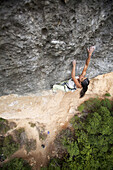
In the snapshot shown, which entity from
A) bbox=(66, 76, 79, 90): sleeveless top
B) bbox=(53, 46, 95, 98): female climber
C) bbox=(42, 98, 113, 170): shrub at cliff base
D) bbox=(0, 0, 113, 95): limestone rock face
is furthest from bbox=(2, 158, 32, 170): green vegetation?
bbox=(66, 76, 79, 90): sleeveless top

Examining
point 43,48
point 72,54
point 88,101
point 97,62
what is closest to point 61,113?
point 88,101

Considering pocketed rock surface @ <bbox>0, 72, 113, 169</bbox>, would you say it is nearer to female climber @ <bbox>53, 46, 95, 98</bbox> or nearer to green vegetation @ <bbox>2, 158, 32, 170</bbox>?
green vegetation @ <bbox>2, 158, 32, 170</bbox>

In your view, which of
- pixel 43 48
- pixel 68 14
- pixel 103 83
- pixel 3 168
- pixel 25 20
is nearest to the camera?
pixel 25 20

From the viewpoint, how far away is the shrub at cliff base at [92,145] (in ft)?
12.4

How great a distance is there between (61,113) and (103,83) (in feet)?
8.06

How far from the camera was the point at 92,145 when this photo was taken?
13.7ft

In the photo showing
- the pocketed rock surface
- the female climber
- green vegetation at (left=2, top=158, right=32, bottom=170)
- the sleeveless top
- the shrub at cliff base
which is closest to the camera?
the female climber

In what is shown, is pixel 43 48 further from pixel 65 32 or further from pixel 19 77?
pixel 19 77

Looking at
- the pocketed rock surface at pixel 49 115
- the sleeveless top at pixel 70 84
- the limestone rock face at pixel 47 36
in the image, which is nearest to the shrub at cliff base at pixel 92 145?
the pocketed rock surface at pixel 49 115

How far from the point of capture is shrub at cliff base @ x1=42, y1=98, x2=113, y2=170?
3.78 meters

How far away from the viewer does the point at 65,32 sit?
1.36m

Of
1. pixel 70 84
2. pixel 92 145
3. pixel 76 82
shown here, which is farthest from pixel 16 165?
pixel 76 82

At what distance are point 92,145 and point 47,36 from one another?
16.3 ft

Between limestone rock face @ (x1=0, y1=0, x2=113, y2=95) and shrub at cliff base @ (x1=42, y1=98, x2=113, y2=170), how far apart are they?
3084 mm
